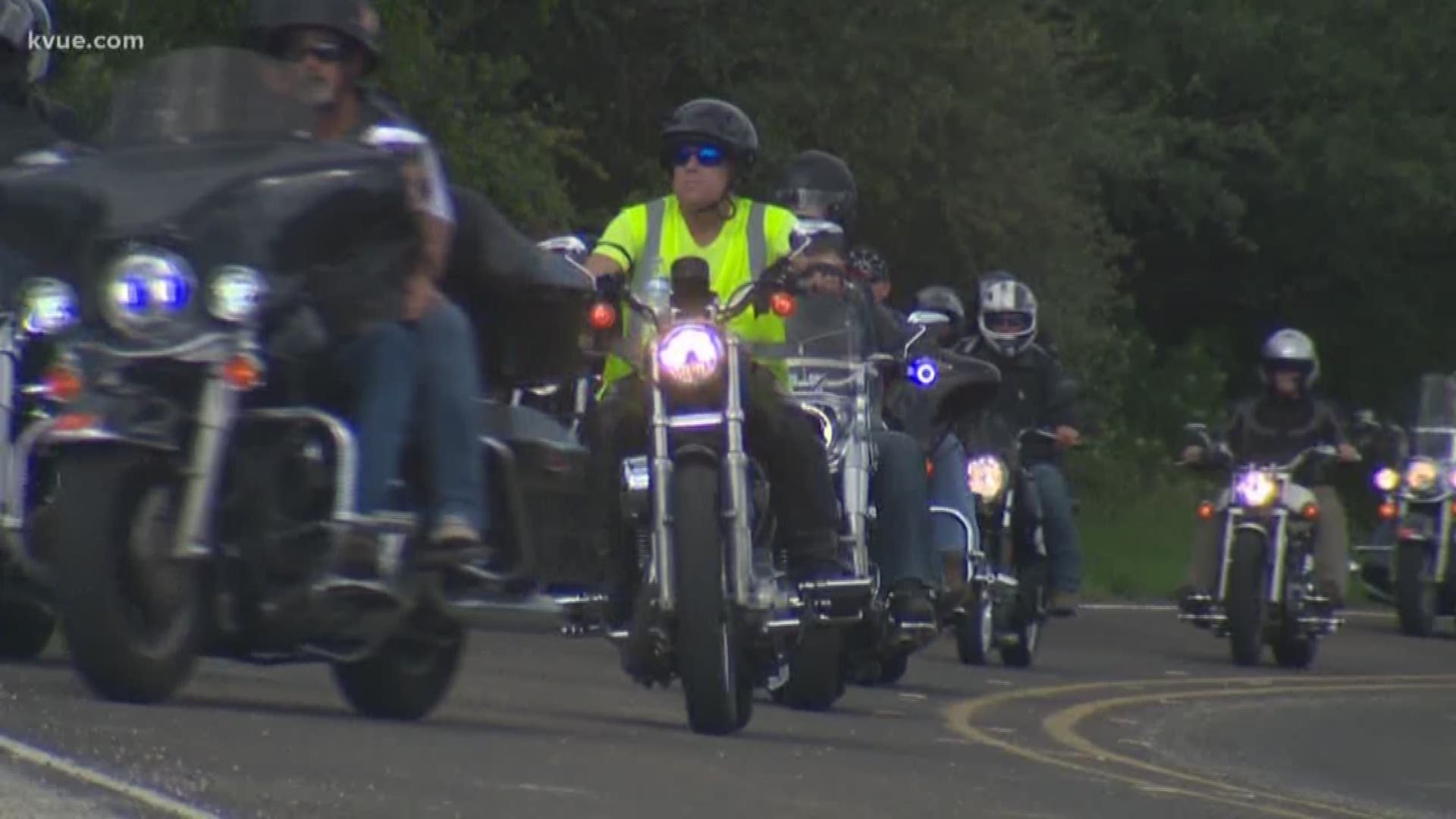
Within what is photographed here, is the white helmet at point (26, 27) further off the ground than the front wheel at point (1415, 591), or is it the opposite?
the white helmet at point (26, 27)

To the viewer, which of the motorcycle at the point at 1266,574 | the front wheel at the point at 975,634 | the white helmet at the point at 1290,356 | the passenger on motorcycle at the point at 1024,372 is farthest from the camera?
the white helmet at the point at 1290,356

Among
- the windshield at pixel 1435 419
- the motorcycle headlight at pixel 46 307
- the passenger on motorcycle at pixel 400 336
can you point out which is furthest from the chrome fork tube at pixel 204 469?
the windshield at pixel 1435 419

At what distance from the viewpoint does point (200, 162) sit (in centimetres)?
986

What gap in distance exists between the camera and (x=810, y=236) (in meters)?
12.2

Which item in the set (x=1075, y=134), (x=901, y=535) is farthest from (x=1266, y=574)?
(x=1075, y=134)

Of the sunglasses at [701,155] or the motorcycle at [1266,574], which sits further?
the motorcycle at [1266,574]

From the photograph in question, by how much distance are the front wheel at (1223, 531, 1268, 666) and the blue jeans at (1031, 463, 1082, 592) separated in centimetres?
101

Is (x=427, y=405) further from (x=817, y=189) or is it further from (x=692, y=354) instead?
(x=817, y=189)

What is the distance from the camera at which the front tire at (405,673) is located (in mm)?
10695

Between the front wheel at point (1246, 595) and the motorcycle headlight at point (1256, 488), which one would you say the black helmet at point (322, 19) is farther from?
the motorcycle headlight at point (1256, 488)

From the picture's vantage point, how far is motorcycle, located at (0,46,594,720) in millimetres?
9336

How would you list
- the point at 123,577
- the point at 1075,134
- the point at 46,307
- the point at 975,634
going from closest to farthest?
the point at 123,577, the point at 46,307, the point at 975,634, the point at 1075,134

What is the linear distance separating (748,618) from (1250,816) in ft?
5.26

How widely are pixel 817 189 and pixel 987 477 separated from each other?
4.09 metres
